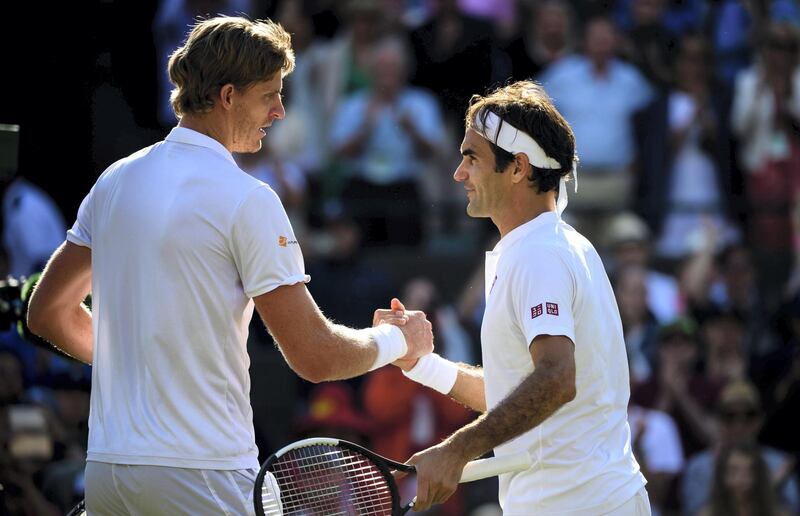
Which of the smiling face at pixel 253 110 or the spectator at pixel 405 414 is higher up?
the smiling face at pixel 253 110

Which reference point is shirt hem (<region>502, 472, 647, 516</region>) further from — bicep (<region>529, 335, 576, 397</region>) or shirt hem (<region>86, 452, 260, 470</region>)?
shirt hem (<region>86, 452, 260, 470</region>)

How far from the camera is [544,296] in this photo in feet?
12.4

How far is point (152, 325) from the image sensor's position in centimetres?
351

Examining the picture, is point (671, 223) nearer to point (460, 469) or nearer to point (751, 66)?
point (751, 66)

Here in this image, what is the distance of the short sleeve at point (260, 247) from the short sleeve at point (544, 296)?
66 cm

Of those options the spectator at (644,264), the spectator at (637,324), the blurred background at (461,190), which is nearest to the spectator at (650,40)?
the blurred background at (461,190)

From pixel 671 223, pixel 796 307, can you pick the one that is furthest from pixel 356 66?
pixel 796 307

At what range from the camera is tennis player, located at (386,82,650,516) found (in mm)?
3672

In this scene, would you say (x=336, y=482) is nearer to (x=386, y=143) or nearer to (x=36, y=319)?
(x=36, y=319)

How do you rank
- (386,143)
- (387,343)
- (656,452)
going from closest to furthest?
(387,343), (656,452), (386,143)

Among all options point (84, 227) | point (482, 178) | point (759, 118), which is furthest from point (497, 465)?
point (759, 118)

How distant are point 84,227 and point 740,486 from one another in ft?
19.6

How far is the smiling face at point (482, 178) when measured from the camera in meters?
4.12

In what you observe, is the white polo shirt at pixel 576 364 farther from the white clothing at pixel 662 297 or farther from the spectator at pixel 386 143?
the spectator at pixel 386 143
